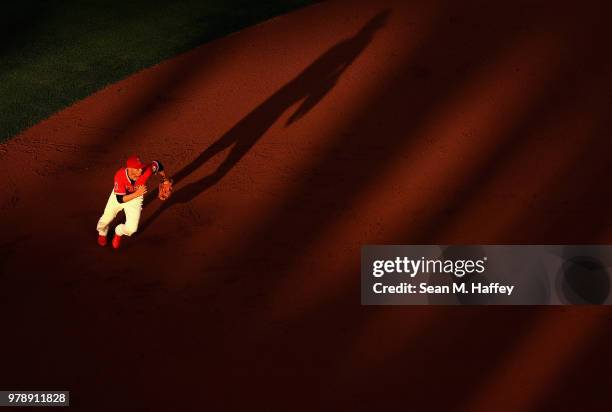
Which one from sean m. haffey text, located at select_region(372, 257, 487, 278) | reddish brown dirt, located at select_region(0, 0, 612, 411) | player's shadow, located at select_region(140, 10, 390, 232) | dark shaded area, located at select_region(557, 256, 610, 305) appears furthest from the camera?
player's shadow, located at select_region(140, 10, 390, 232)

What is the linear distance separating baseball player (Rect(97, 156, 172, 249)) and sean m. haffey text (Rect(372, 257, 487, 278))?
102 inches

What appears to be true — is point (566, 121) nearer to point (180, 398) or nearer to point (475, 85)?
point (475, 85)

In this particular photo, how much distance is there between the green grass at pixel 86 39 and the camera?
1238 centimetres

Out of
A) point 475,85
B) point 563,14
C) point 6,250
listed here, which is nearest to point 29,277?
point 6,250

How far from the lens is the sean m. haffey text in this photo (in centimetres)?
941

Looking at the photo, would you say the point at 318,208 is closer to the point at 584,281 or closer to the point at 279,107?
the point at 279,107

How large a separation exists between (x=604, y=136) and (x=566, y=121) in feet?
1.85

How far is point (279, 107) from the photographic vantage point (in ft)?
39.4

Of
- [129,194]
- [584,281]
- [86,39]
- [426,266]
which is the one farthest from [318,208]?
[86,39]

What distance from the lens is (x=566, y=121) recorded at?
11672 millimetres
